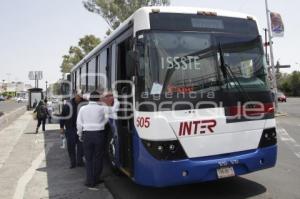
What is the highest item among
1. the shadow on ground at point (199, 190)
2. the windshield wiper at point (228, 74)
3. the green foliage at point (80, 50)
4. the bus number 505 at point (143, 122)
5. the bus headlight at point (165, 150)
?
the green foliage at point (80, 50)

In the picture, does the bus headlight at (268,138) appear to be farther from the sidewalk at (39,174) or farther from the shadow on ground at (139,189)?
the sidewalk at (39,174)

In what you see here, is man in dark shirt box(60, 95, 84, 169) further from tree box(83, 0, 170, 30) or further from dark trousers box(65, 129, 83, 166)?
tree box(83, 0, 170, 30)

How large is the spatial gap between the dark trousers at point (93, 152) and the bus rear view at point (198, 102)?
5.30 feet

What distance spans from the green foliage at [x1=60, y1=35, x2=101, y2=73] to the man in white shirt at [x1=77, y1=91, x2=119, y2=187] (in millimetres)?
32801

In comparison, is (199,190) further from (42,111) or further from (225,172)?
(42,111)

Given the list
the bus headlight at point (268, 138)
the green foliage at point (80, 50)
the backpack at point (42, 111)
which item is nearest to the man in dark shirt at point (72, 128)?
the bus headlight at point (268, 138)

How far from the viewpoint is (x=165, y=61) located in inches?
250

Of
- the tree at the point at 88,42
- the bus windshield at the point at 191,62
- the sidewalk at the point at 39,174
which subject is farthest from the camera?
the tree at the point at 88,42

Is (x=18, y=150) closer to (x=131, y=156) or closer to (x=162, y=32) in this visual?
(x=131, y=156)

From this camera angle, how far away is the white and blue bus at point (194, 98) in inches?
245

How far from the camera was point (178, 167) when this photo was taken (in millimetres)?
6168

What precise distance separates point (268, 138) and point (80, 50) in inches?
1637

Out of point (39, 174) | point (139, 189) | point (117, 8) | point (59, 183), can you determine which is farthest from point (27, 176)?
point (117, 8)

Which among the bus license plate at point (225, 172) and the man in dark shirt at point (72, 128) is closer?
the bus license plate at point (225, 172)
